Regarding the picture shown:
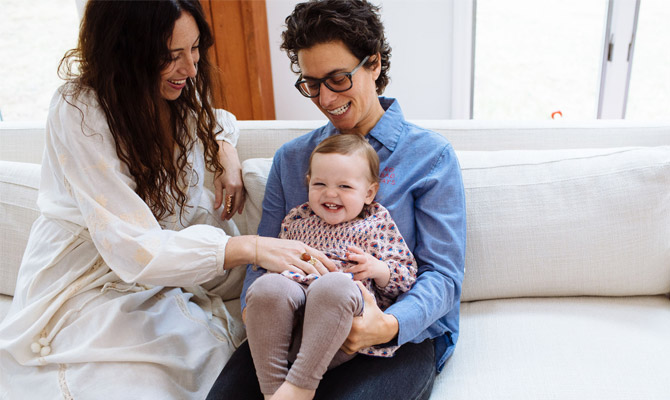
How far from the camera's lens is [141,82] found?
1.30m

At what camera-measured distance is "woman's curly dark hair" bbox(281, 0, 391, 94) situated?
4.46 feet

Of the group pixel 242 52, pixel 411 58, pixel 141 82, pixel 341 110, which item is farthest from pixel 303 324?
pixel 411 58

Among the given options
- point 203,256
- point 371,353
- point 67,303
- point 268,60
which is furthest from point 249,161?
point 268,60

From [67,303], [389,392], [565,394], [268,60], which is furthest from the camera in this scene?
[268,60]

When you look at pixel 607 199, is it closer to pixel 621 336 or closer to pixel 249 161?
pixel 621 336

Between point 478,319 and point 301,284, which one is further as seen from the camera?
point 478,319

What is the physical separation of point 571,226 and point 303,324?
2.90ft

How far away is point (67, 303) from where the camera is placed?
4.47 ft

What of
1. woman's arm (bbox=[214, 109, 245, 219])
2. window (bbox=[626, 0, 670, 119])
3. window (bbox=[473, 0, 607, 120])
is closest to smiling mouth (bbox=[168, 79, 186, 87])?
woman's arm (bbox=[214, 109, 245, 219])

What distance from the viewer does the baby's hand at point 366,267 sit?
1.24 m

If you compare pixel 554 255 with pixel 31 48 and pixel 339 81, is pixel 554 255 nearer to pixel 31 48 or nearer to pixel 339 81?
pixel 339 81

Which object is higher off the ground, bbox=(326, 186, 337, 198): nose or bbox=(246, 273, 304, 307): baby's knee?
bbox=(326, 186, 337, 198): nose

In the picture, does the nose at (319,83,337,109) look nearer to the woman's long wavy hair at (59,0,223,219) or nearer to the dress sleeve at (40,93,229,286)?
the woman's long wavy hair at (59,0,223,219)

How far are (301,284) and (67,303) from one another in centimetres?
62
